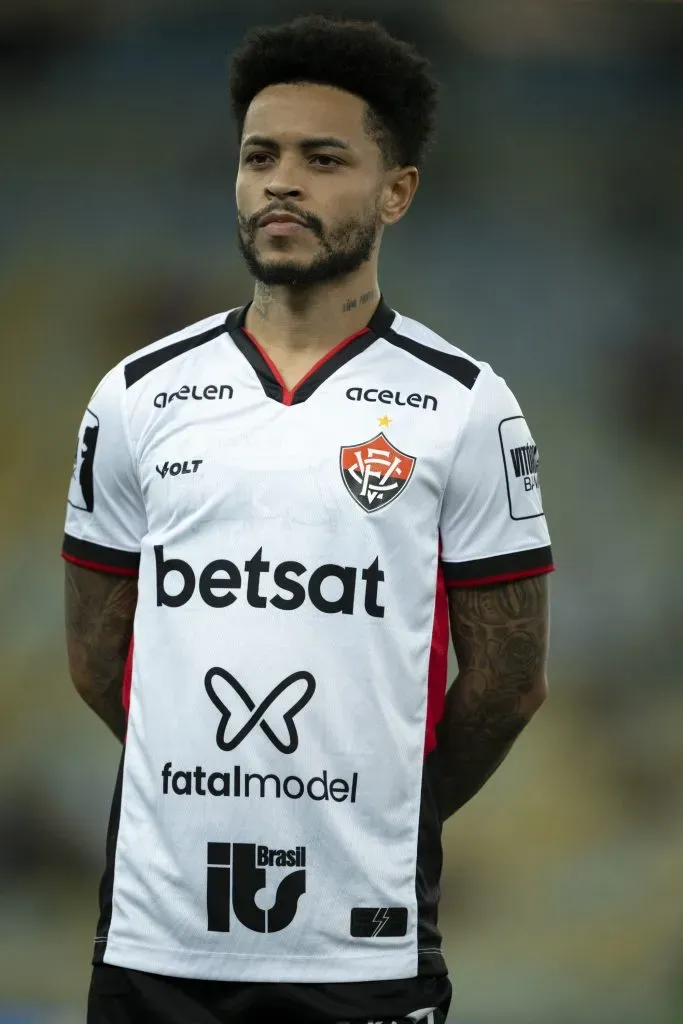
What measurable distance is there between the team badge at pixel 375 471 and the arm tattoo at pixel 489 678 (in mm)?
171

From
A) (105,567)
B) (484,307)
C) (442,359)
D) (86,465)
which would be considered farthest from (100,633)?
(484,307)

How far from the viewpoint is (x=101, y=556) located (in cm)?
223

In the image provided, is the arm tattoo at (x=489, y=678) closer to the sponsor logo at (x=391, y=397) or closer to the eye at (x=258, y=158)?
the sponsor logo at (x=391, y=397)

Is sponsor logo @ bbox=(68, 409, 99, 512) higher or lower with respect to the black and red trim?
lower

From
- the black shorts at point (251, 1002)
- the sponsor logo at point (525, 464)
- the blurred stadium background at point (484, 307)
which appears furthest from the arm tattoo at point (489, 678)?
the blurred stadium background at point (484, 307)

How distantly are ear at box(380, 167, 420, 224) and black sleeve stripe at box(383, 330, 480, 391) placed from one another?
15 cm

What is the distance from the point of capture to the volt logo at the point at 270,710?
1.98 meters

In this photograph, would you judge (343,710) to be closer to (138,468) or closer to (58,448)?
(138,468)

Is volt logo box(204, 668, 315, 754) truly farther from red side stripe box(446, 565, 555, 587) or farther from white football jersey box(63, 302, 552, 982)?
red side stripe box(446, 565, 555, 587)

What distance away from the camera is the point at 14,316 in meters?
4.39

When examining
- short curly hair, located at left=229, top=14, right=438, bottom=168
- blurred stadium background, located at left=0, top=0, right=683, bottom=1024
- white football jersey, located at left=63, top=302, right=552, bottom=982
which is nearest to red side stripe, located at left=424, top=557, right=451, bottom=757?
white football jersey, located at left=63, top=302, right=552, bottom=982

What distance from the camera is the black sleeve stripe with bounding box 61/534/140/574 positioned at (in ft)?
7.25

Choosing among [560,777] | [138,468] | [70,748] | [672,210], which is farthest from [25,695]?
[138,468]

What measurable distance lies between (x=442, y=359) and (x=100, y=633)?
58 cm
